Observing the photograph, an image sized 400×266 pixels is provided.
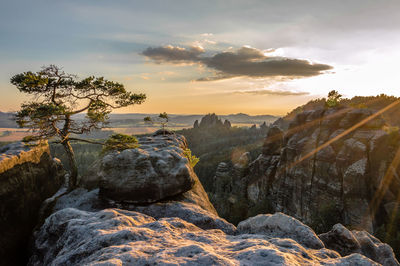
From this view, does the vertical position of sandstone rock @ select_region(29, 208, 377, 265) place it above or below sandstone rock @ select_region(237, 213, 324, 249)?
above

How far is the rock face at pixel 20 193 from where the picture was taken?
12.2 meters

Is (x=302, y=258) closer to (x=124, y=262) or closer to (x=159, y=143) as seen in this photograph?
(x=124, y=262)

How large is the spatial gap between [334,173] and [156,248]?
44277mm

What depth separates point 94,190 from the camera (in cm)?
1644

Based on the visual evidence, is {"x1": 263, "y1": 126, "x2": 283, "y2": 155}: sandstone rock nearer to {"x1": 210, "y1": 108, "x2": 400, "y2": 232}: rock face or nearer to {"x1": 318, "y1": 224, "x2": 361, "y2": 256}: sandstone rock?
{"x1": 210, "y1": 108, "x2": 400, "y2": 232}: rock face

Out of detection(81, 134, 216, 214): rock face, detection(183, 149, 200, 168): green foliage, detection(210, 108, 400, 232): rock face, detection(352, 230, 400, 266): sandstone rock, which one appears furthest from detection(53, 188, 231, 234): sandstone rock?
detection(210, 108, 400, 232): rock face

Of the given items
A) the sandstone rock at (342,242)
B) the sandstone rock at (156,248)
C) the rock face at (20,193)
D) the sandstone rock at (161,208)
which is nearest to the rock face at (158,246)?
the sandstone rock at (156,248)

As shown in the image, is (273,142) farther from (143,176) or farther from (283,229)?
(283,229)

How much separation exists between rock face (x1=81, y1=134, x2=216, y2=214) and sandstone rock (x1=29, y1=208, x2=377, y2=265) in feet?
14.8

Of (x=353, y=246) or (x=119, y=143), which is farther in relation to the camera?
(x=119, y=143)

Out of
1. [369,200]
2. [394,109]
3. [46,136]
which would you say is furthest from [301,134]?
[46,136]

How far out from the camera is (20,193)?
13.8m

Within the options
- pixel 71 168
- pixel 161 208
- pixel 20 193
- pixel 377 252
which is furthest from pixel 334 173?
pixel 20 193

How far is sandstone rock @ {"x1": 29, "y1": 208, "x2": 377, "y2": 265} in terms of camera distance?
502cm
